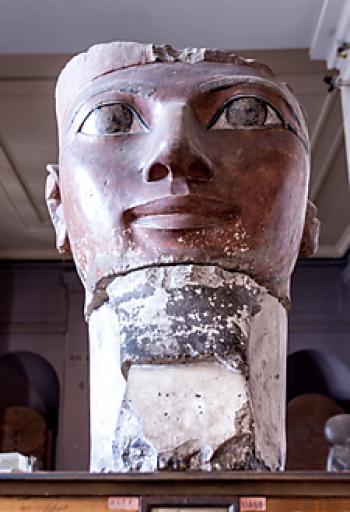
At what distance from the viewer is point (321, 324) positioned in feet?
21.9

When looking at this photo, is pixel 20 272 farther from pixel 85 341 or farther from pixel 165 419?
pixel 165 419

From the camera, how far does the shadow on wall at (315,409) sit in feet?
21.3

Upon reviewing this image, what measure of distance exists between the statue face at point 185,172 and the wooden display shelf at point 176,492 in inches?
24.0

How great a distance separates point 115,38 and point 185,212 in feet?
8.20

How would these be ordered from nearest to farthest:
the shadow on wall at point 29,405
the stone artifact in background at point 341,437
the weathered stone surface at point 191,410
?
the weathered stone surface at point 191,410
the stone artifact in background at point 341,437
the shadow on wall at point 29,405

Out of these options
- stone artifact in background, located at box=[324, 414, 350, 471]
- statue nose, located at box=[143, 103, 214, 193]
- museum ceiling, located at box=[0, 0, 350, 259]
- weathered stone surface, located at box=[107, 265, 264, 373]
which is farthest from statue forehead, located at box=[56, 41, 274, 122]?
museum ceiling, located at box=[0, 0, 350, 259]

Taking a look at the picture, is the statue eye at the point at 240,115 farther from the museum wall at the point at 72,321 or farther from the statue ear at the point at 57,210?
the museum wall at the point at 72,321

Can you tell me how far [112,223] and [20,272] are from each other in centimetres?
531

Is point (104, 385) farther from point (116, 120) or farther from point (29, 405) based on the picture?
point (29, 405)

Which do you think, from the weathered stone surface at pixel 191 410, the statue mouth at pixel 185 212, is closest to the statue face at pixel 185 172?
the statue mouth at pixel 185 212

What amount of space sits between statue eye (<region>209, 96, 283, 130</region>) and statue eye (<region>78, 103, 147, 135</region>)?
0.59 feet

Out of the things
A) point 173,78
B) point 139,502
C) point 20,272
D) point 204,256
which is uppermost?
point 20,272

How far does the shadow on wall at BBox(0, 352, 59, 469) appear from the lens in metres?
6.64

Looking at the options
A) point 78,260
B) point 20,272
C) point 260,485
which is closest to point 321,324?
point 20,272
